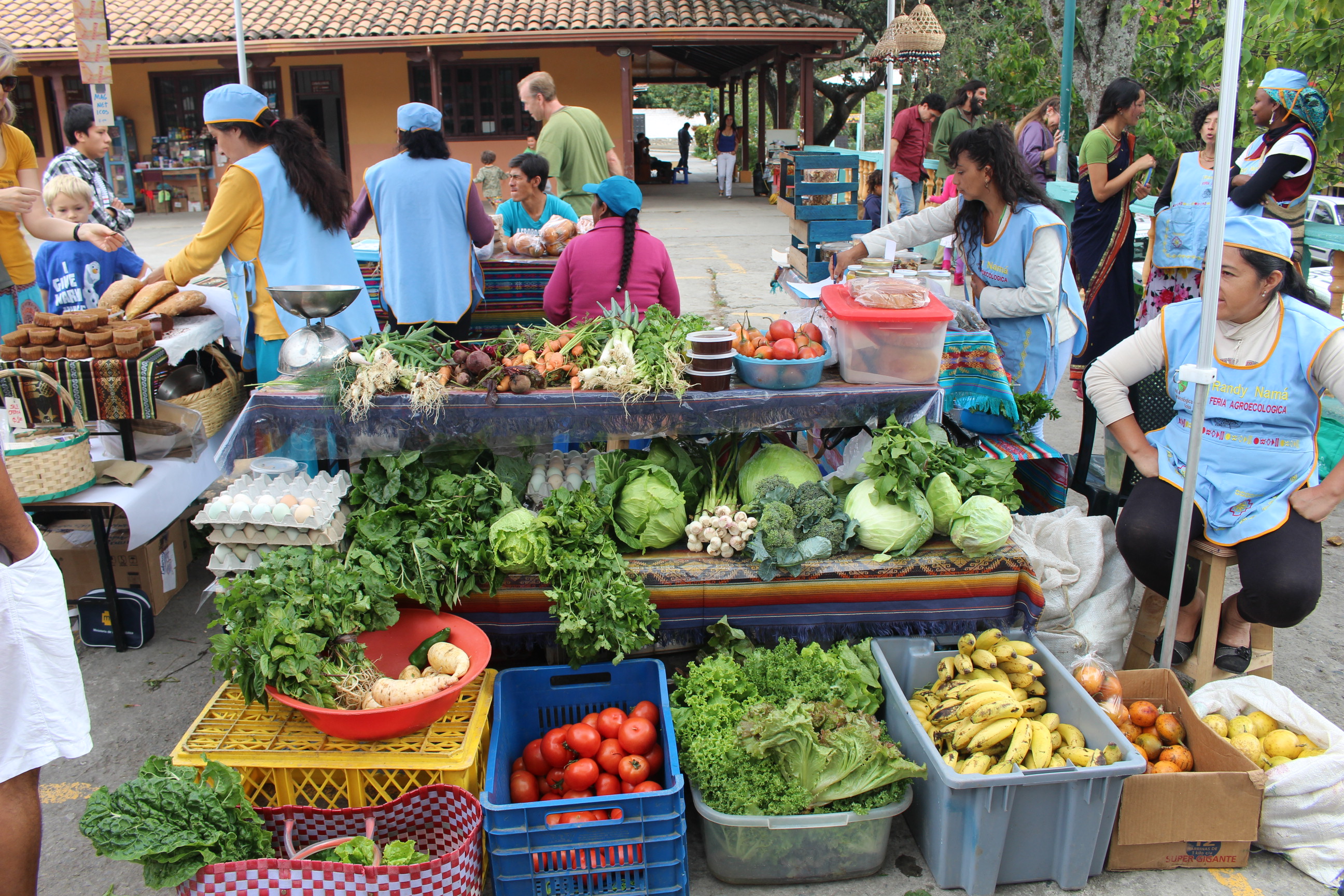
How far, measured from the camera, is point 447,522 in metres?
3.17

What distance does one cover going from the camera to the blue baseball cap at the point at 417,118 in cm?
479

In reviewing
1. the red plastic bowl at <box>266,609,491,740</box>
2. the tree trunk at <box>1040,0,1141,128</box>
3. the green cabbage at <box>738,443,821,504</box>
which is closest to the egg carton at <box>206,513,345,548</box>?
the red plastic bowl at <box>266,609,491,740</box>

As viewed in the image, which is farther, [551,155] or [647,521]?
[551,155]

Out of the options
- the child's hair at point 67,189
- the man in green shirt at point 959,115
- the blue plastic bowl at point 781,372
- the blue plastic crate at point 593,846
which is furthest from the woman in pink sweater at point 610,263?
the man in green shirt at point 959,115

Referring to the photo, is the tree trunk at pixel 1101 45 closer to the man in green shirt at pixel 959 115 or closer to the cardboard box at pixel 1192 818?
the man in green shirt at pixel 959 115

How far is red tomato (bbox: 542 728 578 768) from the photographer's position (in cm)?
281

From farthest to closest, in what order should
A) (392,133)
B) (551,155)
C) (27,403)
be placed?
(392,133) < (551,155) < (27,403)

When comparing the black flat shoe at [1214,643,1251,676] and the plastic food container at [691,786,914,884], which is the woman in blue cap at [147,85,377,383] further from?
the black flat shoe at [1214,643,1251,676]

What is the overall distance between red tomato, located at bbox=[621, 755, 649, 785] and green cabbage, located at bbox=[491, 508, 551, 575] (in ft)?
2.23

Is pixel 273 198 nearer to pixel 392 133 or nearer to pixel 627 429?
pixel 627 429

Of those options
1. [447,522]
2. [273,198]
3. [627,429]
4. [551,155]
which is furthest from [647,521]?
[551,155]

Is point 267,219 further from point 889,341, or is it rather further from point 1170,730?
point 1170,730

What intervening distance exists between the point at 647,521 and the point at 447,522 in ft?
2.29

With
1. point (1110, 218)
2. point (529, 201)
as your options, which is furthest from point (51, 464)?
point (1110, 218)
